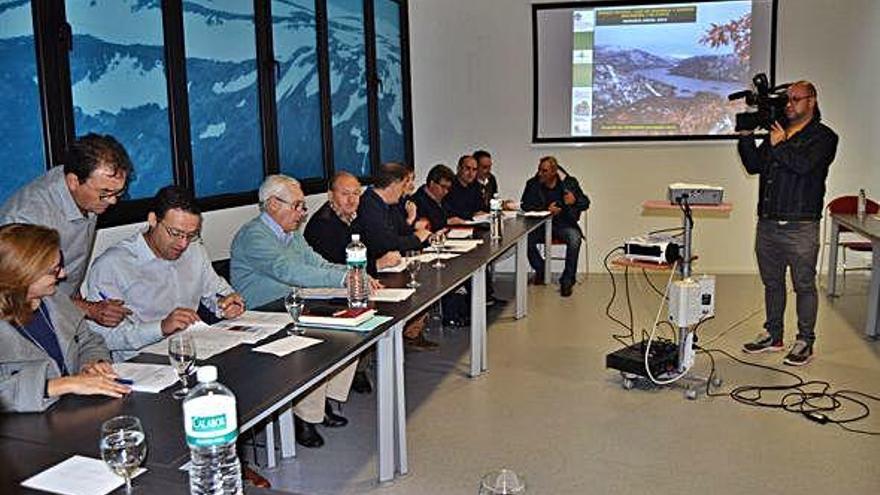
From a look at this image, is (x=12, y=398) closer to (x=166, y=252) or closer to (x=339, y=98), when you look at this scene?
(x=166, y=252)

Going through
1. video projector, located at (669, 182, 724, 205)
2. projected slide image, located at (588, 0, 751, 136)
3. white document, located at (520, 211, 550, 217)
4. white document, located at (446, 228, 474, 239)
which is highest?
projected slide image, located at (588, 0, 751, 136)

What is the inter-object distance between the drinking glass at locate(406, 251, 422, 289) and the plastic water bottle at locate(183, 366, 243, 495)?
2.06 meters

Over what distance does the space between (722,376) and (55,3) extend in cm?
388

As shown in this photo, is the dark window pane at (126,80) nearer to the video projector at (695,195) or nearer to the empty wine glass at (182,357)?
the empty wine glass at (182,357)

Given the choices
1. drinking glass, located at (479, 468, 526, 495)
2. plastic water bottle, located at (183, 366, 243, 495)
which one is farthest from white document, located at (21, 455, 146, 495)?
drinking glass, located at (479, 468, 526, 495)

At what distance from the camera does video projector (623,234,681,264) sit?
13.8 feet

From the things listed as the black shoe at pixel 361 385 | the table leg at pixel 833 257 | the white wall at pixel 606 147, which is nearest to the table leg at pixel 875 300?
the table leg at pixel 833 257

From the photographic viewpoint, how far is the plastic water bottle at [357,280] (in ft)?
10.4

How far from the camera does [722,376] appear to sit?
4445mm

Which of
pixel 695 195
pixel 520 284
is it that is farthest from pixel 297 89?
pixel 695 195

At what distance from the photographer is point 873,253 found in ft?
17.4

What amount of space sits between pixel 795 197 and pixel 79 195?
369 cm

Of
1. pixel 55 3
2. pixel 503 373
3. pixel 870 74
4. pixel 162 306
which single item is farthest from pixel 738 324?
pixel 55 3

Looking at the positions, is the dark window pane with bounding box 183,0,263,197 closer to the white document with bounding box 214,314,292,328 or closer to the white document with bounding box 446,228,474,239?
the white document with bounding box 446,228,474,239
